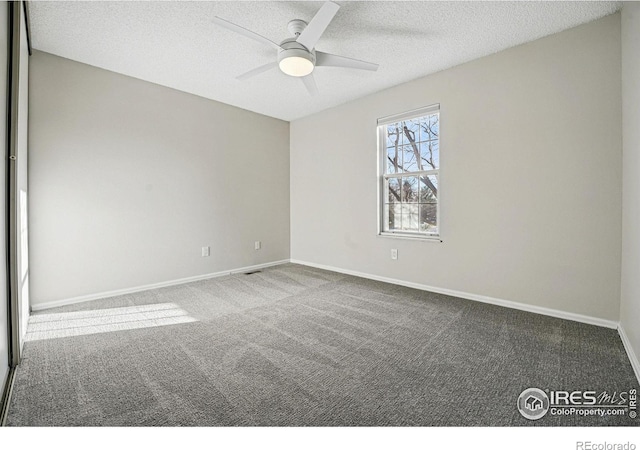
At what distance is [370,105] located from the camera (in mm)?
4109

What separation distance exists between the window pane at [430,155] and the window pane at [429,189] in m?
0.13

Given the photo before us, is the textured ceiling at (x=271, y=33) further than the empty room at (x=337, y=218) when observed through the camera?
Yes

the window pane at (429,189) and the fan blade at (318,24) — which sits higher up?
the fan blade at (318,24)

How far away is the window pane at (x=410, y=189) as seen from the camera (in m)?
3.81

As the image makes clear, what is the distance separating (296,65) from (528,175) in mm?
2380

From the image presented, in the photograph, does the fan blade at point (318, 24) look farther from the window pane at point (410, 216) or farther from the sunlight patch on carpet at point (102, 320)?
the sunlight patch on carpet at point (102, 320)

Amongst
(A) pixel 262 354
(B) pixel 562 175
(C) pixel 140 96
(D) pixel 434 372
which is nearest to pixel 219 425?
(A) pixel 262 354

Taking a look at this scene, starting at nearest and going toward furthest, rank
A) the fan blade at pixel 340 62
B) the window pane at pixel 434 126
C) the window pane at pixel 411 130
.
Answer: the fan blade at pixel 340 62
the window pane at pixel 434 126
the window pane at pixel 411 130

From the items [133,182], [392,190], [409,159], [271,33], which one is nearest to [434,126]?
[409,159]

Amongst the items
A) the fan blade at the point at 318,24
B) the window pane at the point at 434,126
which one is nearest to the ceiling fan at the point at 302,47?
the fan blade at the point at 318,24

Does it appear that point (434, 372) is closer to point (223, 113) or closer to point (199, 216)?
point (199, 216)

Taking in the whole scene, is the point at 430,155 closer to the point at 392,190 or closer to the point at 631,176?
the point at 392,190

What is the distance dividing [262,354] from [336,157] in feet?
10.6

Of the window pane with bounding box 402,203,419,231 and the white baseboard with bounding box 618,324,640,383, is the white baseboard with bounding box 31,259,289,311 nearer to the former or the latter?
the window pane with bounding box 402,203,419,231
